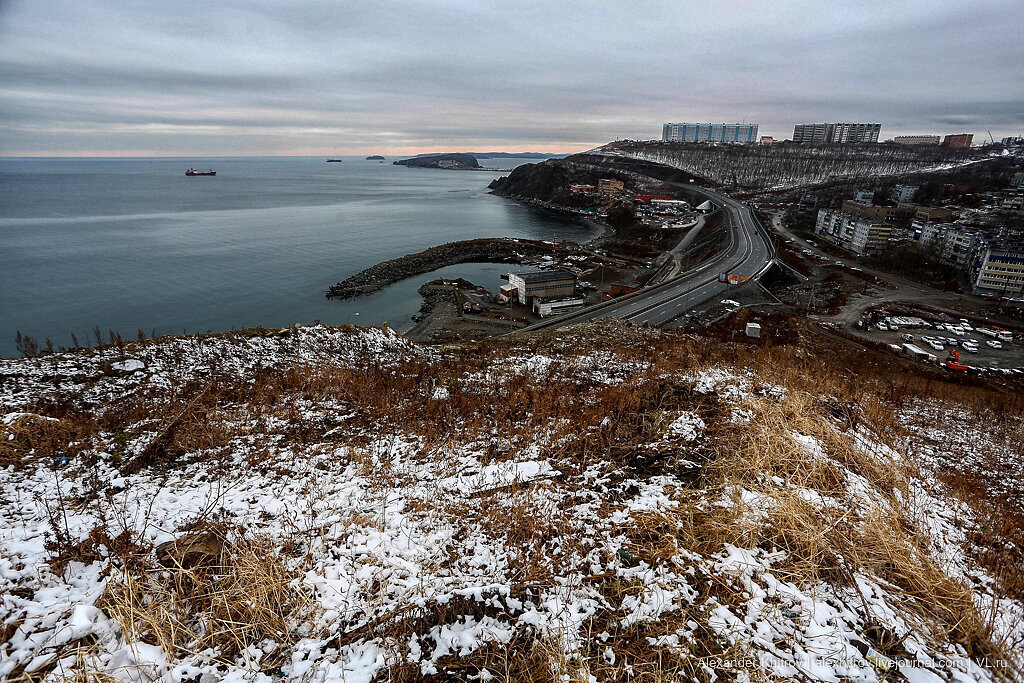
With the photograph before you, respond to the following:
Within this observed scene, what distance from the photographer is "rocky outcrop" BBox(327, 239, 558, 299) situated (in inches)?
1951

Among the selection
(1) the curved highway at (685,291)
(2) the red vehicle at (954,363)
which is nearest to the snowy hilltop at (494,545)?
(2) the red vehicle at (954,363)

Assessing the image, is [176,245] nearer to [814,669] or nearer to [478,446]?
[478,446]

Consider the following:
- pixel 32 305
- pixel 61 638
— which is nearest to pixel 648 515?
pixel 61 638

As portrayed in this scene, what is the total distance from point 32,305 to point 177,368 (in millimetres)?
44525

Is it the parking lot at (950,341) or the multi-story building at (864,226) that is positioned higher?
the multi-story building at (864,226)

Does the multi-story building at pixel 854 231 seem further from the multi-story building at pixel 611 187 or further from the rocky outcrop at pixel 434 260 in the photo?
the multi-story building at pixel 611 187

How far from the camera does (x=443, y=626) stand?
13.0 ft

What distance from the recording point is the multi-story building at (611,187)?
124500 mm

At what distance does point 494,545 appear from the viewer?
5031 millimetres

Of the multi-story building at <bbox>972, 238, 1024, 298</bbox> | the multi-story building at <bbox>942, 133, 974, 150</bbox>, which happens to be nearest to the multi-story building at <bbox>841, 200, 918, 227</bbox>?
the multi-story building at <bbox>972, 238, 1024, 298</bbox>

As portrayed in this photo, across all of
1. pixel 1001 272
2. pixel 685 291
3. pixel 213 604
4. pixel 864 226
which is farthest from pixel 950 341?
pixel 213 604

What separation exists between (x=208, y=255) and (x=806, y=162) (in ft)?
625

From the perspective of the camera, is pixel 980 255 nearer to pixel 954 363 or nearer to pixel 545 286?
pixel 954 363

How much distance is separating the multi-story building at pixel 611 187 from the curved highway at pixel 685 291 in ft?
199
